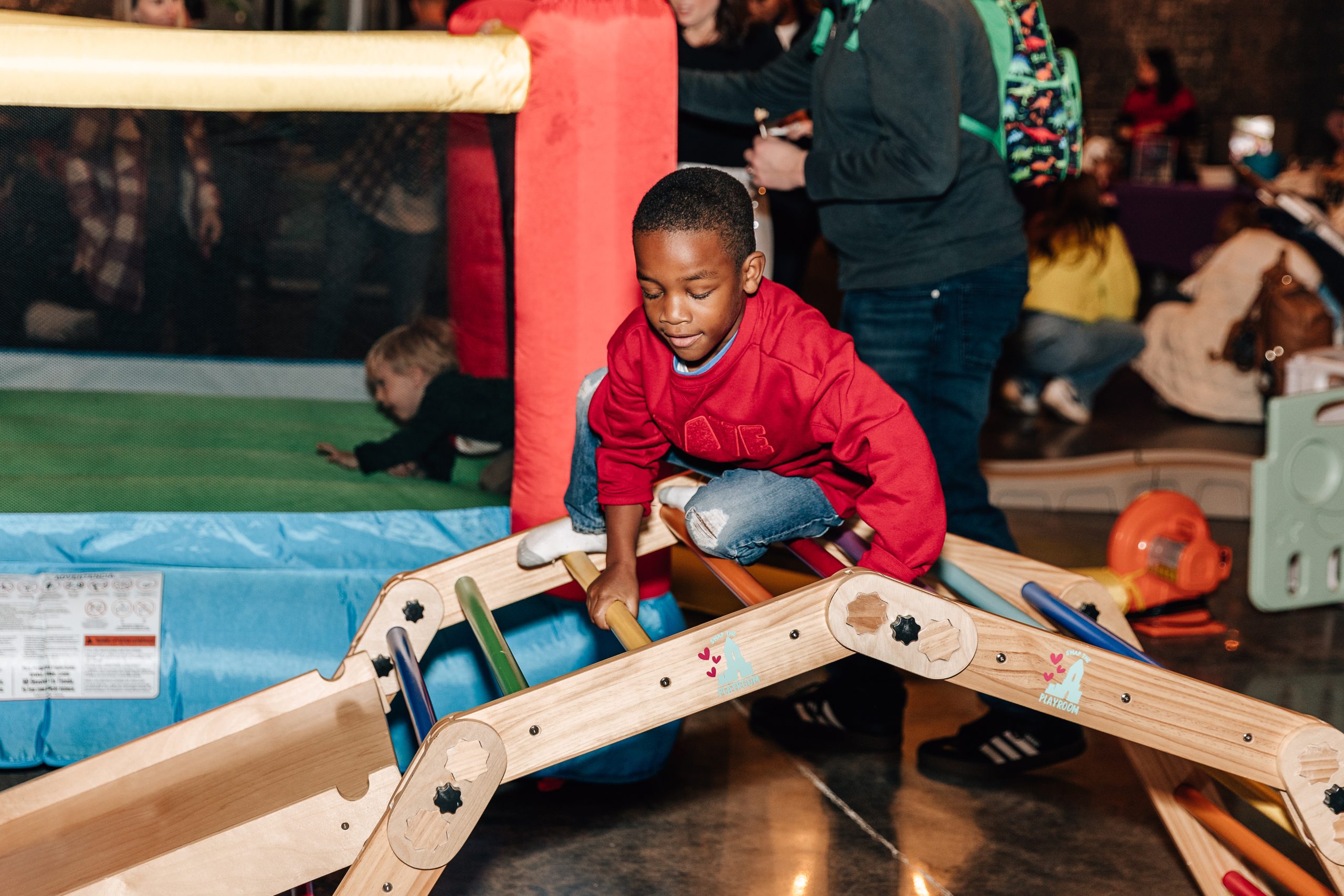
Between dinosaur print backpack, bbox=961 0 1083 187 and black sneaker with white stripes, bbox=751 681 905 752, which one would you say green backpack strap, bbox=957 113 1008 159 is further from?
black sneaker with white stripes, bbox=751 681 905 752

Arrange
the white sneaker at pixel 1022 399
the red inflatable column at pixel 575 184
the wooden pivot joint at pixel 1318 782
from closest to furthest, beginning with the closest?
the wooden pivot joint at pixel 1318 782, the red inflatable column at pixel 575 184, the white sneaker at pixel 1022 399

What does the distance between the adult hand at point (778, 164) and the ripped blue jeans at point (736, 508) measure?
0.61m

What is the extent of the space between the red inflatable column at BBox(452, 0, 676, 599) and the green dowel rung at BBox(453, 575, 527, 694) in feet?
1.15

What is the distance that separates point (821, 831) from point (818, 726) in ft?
1.17

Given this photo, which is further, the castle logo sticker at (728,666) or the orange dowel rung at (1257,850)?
the orange dowel rung at (1257,850)

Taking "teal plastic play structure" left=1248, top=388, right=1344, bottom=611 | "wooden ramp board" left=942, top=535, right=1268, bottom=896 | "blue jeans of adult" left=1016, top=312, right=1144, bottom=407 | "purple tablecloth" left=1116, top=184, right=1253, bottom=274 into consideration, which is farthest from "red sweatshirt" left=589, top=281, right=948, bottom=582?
"purple tablecloth" left=1116, top=184, right=1253, bottom=274

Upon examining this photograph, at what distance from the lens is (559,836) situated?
6.68 feet

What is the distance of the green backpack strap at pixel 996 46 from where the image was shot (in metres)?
2.12

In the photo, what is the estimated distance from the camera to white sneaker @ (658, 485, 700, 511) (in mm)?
1922

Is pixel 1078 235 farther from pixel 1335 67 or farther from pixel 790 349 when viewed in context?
pixel 1335 67

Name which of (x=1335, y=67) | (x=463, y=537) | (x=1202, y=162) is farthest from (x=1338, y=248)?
(x=1335, y=67)

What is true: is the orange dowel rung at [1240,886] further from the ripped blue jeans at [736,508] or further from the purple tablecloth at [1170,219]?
the purple tablecloth at [1170,219]

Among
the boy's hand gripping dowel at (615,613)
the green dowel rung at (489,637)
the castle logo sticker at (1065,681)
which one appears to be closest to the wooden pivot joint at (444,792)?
the green dowel rung at (489,637)

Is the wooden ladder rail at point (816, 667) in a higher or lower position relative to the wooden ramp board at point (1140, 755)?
higher
